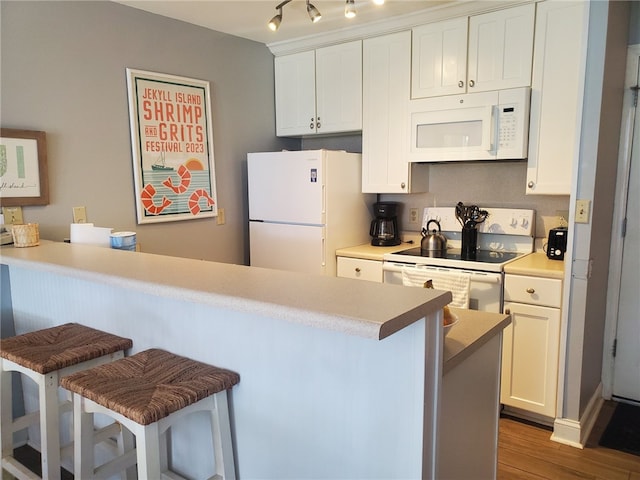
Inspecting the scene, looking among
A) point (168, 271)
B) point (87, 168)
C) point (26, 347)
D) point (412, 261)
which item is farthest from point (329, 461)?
point (87, 168)

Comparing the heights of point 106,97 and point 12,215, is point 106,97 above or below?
above

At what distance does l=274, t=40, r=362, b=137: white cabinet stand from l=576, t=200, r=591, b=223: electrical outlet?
5.16ft

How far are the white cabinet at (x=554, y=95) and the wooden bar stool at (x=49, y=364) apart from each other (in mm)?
2322

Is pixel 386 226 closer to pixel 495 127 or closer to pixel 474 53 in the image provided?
pixel 495 127

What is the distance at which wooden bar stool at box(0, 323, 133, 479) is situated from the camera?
1.56 meters

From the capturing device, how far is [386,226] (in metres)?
3.42

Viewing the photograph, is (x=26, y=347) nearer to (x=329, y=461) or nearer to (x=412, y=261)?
(x=329, y=461)

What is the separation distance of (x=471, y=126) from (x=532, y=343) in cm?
131

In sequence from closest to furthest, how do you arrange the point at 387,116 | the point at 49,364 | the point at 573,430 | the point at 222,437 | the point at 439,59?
the point at 222,437, the point at 49,364, the point at 573,430, the point at 439,59, the point at 387,116

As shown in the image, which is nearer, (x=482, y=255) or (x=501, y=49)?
(x=501, y=49)

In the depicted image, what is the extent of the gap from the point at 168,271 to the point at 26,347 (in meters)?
0.68

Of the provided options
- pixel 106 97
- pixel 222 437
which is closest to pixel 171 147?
pixel 106 97

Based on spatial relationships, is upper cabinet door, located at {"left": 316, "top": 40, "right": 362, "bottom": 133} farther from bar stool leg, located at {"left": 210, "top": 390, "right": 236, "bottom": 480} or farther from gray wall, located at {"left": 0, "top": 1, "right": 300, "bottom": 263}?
bar stool leg, located at {"left": 210, "top": 390, "right": 236, "bottom": 480}

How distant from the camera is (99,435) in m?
1.76
